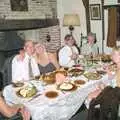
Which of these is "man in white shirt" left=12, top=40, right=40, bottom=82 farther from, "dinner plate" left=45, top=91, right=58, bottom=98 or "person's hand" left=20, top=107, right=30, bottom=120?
"person's hand" left=20, top=107, right=30, bottom=120

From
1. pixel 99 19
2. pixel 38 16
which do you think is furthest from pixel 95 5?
pixel 38 16

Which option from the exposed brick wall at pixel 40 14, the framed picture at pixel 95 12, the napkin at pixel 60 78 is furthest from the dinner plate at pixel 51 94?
the framed picture at pixel 95 12

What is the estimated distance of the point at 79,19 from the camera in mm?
6957

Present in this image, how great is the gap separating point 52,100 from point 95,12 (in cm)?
431

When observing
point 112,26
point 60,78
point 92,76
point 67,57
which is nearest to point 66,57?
point 67,57

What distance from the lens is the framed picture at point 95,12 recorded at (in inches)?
264

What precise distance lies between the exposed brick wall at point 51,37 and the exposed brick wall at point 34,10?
1.13 feet

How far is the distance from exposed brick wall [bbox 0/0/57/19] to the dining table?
3.09 metres

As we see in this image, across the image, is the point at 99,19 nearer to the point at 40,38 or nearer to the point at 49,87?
the point at 40,38

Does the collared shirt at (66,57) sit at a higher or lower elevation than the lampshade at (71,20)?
lower

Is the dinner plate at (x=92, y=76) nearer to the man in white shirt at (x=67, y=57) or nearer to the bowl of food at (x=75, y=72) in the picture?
the bowl of food at (x=75, y=72)

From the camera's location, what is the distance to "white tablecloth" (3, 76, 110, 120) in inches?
108

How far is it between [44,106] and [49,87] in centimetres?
54

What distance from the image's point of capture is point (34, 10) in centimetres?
675
